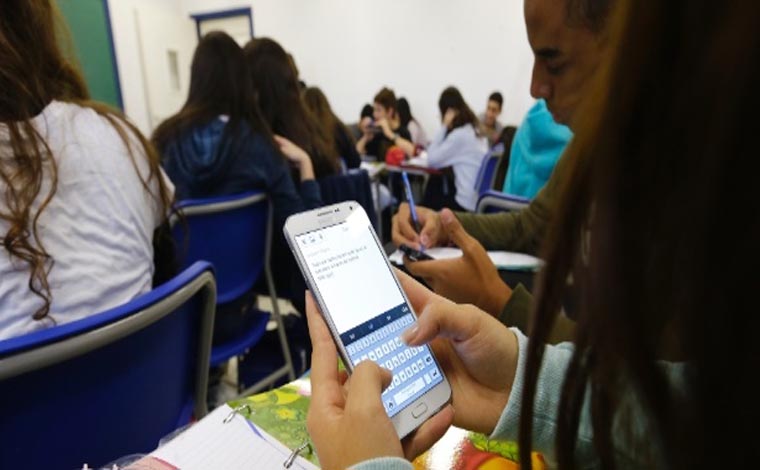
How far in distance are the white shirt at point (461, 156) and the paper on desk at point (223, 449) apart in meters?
2.88

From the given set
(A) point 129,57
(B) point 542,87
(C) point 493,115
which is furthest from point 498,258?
(A) point 129,57

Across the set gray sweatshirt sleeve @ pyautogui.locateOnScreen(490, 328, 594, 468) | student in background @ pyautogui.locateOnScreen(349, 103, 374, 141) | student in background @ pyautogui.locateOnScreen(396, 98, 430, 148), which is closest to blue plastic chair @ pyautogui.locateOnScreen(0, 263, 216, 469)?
gray sweatshirt sleeve @ pyautogui.locateOnScreen(490, 328, 594, 468)

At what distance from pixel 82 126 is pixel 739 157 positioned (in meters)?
0.83

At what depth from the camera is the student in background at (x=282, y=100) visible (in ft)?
5.75

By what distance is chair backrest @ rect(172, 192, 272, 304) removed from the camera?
122cm

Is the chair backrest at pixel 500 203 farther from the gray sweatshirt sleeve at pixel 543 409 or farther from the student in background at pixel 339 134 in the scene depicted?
the student in background at pixel 339 134

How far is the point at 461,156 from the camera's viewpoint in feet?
11.1

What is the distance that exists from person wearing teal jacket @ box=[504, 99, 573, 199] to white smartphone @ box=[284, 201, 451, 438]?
105cm

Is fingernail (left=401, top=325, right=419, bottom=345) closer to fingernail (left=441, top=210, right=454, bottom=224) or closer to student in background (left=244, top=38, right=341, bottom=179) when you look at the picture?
fingernail (left=441, top=210, right=454, bottom=224)

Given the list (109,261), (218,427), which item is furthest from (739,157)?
(109,261)

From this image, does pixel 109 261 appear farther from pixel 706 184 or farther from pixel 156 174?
pixel 706 184

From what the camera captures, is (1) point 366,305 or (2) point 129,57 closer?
(1) point 366,305

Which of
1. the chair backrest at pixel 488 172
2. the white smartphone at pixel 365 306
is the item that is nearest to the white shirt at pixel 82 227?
the white smartphone at pixel 365 306

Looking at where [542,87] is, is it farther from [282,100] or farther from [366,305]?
[282,100]
